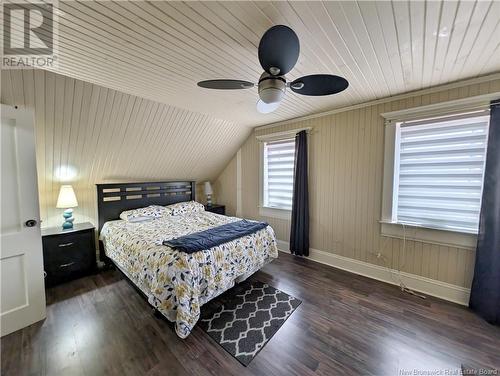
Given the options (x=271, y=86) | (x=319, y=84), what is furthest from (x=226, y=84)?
(x=319, y=84)

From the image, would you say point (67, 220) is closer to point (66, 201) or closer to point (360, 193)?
point (66, 201)

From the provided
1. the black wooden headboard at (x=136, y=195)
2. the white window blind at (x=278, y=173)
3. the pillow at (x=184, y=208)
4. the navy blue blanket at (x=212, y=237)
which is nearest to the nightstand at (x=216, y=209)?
the pillow at (x=184, y=208)

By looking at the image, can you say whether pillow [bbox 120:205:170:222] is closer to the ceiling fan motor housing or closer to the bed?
the bed

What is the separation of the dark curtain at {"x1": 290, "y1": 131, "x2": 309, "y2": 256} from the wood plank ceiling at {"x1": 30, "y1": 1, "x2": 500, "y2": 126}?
4.16 feet

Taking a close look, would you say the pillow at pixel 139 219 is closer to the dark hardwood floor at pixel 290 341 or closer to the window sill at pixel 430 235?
the dark hardwood floor at pixel 290 341

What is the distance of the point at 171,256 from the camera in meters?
1.89

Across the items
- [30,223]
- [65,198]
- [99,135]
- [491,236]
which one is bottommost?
[491,236]

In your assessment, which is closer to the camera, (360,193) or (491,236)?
(491,236)

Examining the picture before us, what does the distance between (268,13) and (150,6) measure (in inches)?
27.6

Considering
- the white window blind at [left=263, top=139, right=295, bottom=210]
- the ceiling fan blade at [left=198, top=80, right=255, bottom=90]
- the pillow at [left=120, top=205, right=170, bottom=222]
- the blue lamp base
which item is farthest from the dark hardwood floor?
the ceiling fan blade at [left=198, top=80, right=255, bottom=90]

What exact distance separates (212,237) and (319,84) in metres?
1.84

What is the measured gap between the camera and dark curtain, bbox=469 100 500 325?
194cm

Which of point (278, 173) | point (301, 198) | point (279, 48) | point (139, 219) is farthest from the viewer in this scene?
point (278, 173)

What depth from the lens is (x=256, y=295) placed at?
94.0 inches
